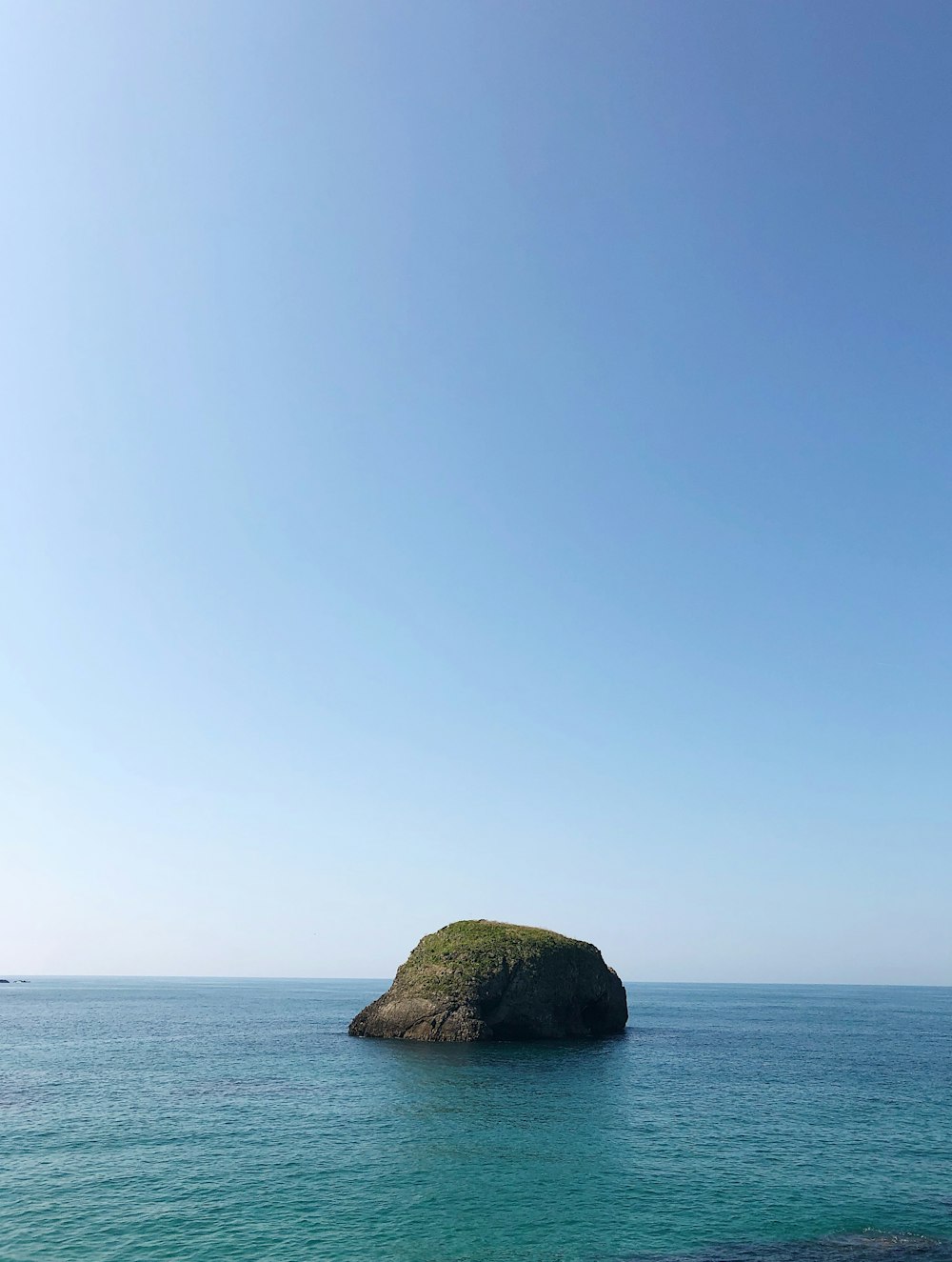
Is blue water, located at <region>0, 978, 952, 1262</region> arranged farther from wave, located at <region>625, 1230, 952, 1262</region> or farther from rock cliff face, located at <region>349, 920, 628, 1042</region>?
rock cliff face, located at <region>349, 920, 628, 1042</region>

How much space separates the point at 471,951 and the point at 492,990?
469cm

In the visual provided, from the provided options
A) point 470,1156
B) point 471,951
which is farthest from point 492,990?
point 470,1156

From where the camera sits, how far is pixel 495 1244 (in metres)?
26.0

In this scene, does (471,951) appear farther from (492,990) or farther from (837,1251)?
(837,1251)

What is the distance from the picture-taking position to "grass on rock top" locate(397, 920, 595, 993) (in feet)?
247

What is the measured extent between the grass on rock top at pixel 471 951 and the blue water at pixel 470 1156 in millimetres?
6880

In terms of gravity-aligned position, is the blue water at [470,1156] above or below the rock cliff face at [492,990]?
below

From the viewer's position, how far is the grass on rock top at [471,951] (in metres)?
75.2

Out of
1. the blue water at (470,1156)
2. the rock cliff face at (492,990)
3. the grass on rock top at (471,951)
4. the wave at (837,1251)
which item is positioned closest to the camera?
the wave at (837,1251)

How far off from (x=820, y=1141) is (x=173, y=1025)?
86.4m

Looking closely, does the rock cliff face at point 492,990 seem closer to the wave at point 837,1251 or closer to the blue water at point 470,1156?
the blue water at point 470,1156

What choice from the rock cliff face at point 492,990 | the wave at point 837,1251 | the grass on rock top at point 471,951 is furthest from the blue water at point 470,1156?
the grass on rock top at point 471,951

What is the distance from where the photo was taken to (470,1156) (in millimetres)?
35906

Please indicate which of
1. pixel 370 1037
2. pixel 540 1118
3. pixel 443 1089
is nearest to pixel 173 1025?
pixel 370 1037
